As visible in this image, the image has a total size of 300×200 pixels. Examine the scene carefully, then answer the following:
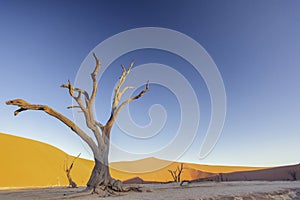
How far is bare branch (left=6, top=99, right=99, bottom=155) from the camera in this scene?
453 inches

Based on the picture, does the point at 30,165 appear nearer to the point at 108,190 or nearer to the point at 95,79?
the point at 95,79

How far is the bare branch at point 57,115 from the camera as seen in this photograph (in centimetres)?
1150

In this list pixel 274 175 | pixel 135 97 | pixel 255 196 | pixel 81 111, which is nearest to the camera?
pixel 255 196

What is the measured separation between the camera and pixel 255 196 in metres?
10.1

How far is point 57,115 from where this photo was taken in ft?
40.2

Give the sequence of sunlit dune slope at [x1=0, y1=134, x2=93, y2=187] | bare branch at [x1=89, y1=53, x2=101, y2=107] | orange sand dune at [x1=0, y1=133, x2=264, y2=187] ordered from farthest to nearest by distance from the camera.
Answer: orange sand dune at [x1=0, y1=133, x2=264, y2=187]
sunlit dune slope at [x1=0, y1=134, x2=93, y2=187]
bare branch at [x1=89, y1=53, x2=101, y2=107]

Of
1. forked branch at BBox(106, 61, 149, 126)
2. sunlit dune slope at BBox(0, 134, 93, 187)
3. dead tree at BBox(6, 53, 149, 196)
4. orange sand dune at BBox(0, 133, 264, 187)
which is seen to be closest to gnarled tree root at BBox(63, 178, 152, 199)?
dead tree at BBox(6, 53, 149, 196)

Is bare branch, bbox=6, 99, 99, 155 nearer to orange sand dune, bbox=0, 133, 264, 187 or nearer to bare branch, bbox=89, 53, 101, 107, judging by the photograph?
bare branch, bbox=89, 53, 101, 107

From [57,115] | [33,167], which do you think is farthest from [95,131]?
[33,167]

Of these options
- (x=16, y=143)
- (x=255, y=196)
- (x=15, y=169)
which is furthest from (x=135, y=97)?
(x=16, y=143)

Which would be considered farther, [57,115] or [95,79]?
[95,79]

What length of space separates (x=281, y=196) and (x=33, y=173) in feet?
170

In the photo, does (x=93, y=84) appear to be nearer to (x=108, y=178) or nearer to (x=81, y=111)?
(x=81, y=111)

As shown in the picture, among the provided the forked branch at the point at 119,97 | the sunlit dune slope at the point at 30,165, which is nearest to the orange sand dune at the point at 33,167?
the sunlit dune slope at the point at 30,165
